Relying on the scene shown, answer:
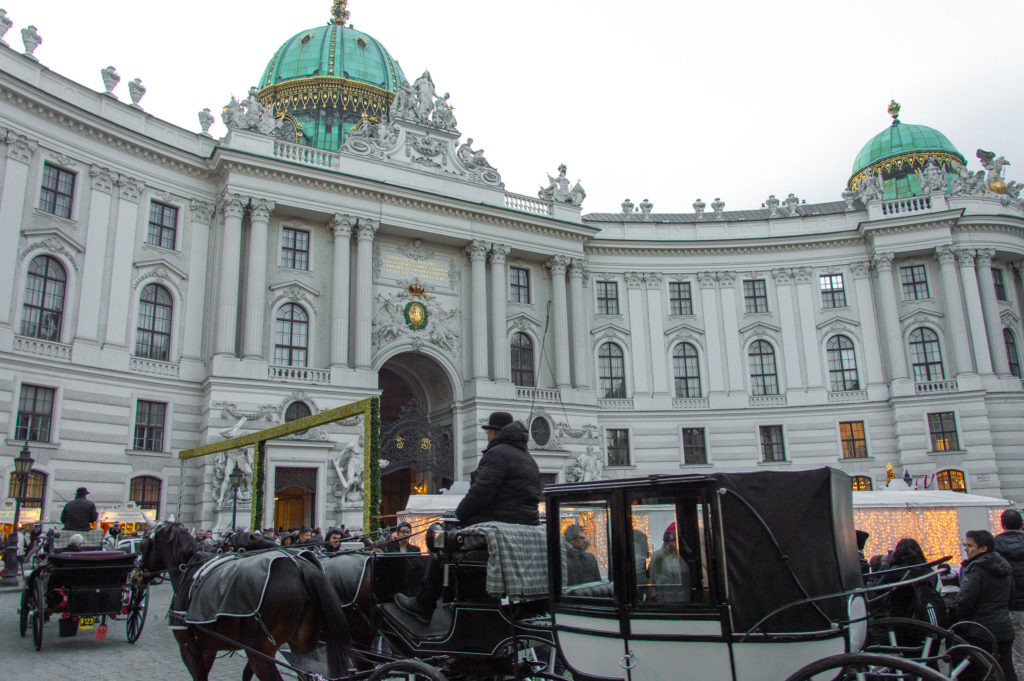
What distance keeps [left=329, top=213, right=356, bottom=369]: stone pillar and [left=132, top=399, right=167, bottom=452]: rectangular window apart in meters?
6.66

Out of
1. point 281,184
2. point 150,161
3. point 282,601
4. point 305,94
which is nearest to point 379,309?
point 281,184

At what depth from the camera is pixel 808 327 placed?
135 ft

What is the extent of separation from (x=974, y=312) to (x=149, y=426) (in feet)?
126

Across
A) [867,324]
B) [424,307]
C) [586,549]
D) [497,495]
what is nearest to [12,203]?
[424,307]

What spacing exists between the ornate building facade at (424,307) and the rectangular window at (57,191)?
3.4 inches

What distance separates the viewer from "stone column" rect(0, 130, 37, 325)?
25752mm

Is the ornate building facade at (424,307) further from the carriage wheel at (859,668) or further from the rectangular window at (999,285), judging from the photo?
the carriage wheel at (859,668)

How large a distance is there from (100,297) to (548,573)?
26525 mm

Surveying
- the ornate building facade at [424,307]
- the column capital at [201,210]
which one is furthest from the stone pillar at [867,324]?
the column capital at [201,210]

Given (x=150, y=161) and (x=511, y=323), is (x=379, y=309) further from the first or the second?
(x=150, y=161)

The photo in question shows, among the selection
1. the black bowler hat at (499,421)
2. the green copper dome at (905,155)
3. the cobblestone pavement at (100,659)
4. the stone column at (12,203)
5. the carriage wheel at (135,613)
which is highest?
the green copper dome at (905,155)

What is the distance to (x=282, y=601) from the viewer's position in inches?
297

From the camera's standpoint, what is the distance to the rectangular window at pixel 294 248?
3312 centimetres

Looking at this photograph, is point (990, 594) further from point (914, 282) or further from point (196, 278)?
point (914, 282)
